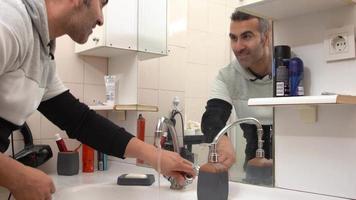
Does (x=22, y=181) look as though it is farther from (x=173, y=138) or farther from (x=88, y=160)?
(x=88, y=160)

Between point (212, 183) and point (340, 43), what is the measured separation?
0.51 m

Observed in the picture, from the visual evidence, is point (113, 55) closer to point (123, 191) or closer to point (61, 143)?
point (61, 143)

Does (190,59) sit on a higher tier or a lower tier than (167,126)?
higher

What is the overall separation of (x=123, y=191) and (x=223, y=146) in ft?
1.31

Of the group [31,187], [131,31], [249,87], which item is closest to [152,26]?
[131,31]

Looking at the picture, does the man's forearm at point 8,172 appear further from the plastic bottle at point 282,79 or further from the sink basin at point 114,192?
the plastic bottle at point 282,79

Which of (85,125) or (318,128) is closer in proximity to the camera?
(318,128)

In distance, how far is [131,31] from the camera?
5.36 ft

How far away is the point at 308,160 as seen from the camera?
1.01 m

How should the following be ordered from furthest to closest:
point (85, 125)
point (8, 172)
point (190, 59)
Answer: point (190, 59), point (85, 125), point (8, 172)

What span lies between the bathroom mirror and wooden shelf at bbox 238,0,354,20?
7cm

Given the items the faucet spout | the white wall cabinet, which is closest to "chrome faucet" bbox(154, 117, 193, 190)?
the faucet spout

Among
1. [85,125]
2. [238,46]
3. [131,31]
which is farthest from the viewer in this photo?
[131,31]

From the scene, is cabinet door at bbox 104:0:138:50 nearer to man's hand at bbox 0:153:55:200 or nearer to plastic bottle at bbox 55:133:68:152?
plastic bottle at bbox 55:133:68:152
